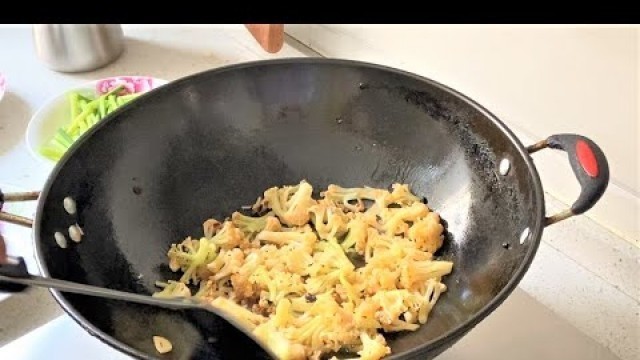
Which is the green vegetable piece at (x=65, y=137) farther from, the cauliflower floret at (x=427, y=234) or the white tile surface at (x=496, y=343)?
the cauliflower floret at (x=427, y=234)

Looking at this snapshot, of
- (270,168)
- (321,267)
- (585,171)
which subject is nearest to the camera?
(585,171)

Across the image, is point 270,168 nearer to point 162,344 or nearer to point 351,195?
Result: point 351,195

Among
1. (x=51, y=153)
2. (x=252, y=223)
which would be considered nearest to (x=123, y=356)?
(x=252, y=223)

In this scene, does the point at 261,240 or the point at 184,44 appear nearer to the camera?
the point at 261,240

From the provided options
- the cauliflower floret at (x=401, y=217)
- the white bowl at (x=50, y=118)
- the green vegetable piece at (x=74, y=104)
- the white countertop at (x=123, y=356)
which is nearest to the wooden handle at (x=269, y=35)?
the white countertop at (x=123, y=356)
